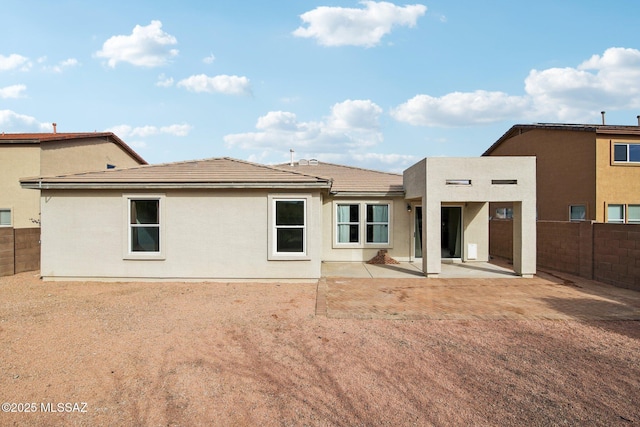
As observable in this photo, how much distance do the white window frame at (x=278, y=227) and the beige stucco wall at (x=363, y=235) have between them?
154 inches

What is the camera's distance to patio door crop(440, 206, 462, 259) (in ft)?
47.6

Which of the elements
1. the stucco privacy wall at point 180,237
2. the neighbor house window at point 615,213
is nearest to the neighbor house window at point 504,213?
the neighbor house window at point 615,213

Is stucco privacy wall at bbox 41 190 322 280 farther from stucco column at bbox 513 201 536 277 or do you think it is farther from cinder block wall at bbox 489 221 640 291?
cinder block wall at bbox 489 221 640 291

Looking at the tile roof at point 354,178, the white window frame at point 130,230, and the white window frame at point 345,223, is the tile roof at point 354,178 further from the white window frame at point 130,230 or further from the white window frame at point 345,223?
the white window frame at point 130,230

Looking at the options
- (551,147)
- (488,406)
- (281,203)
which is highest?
(551,147)

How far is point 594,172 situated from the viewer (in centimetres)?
1605

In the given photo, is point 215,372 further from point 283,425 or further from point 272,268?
point 272,268

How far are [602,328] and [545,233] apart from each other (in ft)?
24.9

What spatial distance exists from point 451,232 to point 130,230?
11.9m

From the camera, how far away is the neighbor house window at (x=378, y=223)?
14570 millimetres

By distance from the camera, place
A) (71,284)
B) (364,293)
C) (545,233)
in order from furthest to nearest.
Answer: (545,233) < (71,284) < (364,293)

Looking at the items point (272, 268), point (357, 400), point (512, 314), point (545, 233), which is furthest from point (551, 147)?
point (357, 400)

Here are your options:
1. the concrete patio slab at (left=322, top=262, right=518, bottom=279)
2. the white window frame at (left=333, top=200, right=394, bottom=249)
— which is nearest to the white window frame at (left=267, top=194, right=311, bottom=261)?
the concrete patio slab at (left=322, top=262, right=518, bottom=279)

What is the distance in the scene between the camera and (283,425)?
3.57 meters
